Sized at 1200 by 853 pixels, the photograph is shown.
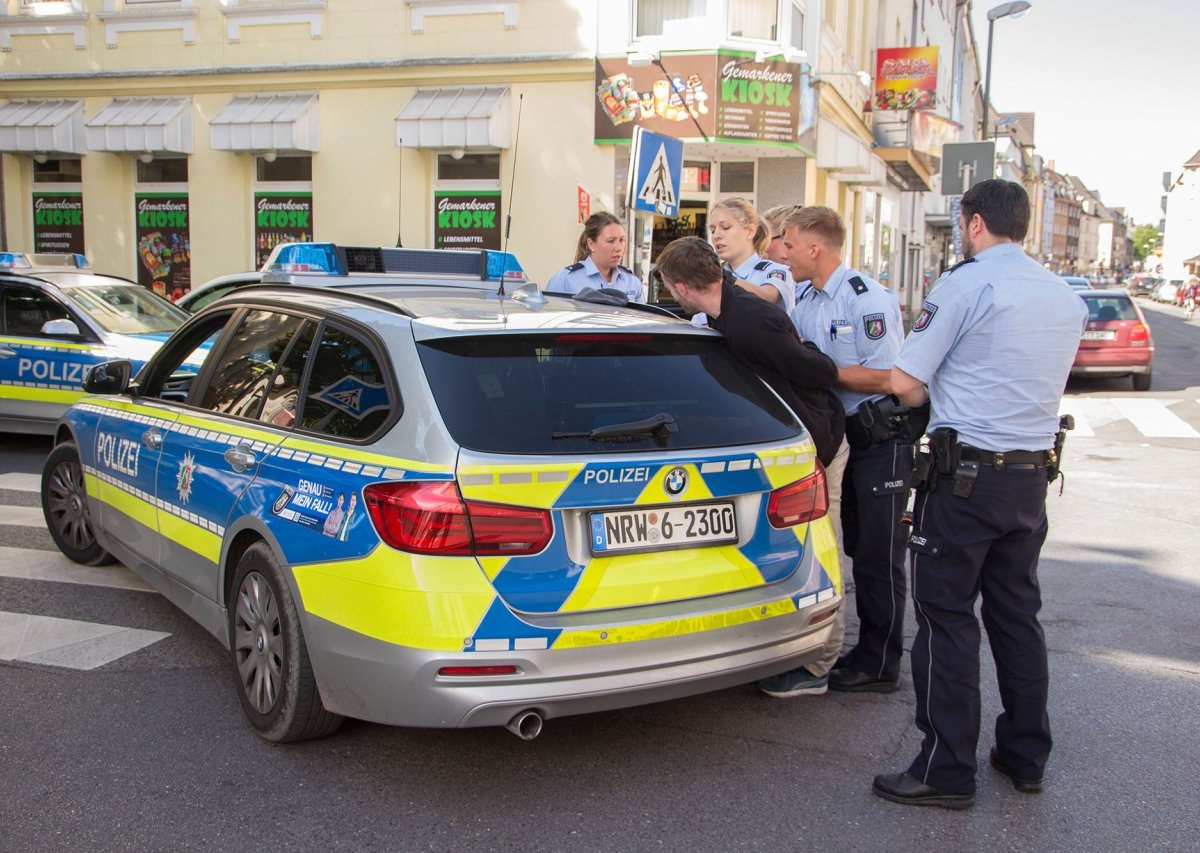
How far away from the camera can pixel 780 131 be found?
1600 centimetres

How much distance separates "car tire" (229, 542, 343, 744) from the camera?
362 cm

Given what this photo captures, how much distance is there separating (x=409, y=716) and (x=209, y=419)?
1.77 m

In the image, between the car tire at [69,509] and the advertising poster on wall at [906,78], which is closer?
the car tire at [69,509]

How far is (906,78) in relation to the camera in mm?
23969

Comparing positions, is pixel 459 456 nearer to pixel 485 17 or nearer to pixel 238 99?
pixel 485 17

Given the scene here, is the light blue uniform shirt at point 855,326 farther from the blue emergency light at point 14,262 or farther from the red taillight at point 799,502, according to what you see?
the blue emergency light at point 14,262

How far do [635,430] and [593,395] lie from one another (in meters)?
0.20

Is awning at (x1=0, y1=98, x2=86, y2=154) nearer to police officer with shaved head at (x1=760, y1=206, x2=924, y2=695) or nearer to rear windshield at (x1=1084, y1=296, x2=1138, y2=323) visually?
rear windshield at (x1=1084, y1=296, x2=1138, y2=323)

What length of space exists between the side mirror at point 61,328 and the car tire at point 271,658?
6372 millimetres

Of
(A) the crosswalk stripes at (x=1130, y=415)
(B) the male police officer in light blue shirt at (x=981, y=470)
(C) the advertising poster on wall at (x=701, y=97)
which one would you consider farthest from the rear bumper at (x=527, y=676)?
(C) the advertising poster on wall at (x=701, y=97)

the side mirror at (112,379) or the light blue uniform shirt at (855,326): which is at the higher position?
the light blue uniform shirt at (855,326)

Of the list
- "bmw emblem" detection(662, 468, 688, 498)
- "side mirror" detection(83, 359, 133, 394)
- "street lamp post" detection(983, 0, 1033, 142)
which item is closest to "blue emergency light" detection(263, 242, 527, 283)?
"side mirror" detection(83, 359, 133, 394)

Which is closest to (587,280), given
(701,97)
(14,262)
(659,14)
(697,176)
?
(14,262)

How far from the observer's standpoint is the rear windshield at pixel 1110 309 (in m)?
16.7
